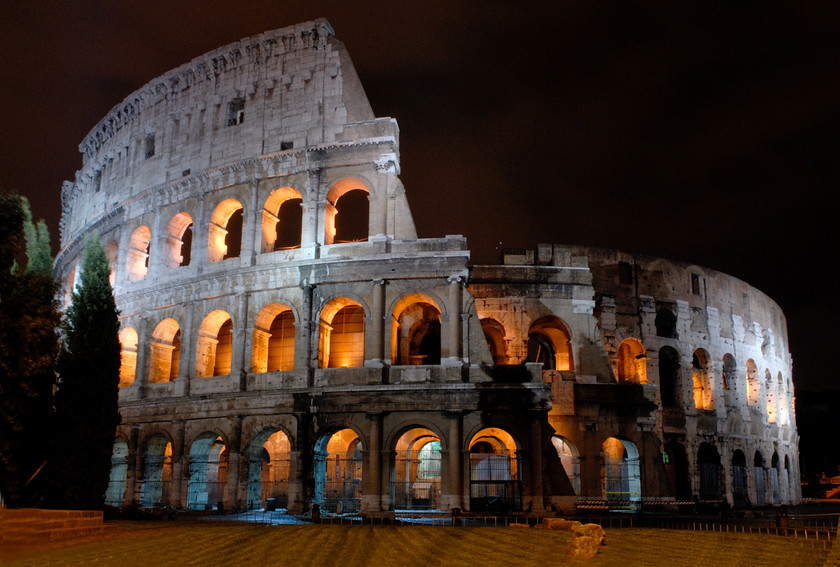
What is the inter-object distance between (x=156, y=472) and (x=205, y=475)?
74.5 inches

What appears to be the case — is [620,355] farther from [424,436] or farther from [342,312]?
[342,312]

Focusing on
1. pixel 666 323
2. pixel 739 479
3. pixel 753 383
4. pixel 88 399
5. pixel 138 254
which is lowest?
pixel 739 479

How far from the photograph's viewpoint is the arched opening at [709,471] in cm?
2973

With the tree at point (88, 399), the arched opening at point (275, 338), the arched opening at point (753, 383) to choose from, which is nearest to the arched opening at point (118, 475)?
the tree at point (88, 399)

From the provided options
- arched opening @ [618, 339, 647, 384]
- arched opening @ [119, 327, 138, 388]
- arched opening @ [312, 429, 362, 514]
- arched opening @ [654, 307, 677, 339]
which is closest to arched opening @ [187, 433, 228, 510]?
arched opening @ [312, 429, 362, 514]

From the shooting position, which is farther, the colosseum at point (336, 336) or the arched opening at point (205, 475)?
the arched opening at point (205, 475)

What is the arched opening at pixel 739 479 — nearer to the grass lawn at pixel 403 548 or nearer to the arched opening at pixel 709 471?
the arched opening at pixel 709 471

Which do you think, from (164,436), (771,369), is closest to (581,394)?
(164,436)

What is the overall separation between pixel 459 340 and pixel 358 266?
3.98m

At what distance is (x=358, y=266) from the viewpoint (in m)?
22.6

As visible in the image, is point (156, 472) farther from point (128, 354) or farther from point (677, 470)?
point (677, 470)

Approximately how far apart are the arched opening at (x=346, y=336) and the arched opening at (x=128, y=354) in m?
7.86

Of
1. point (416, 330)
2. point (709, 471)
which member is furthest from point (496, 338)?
point (709, 471)

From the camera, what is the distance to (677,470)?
1165 inches
